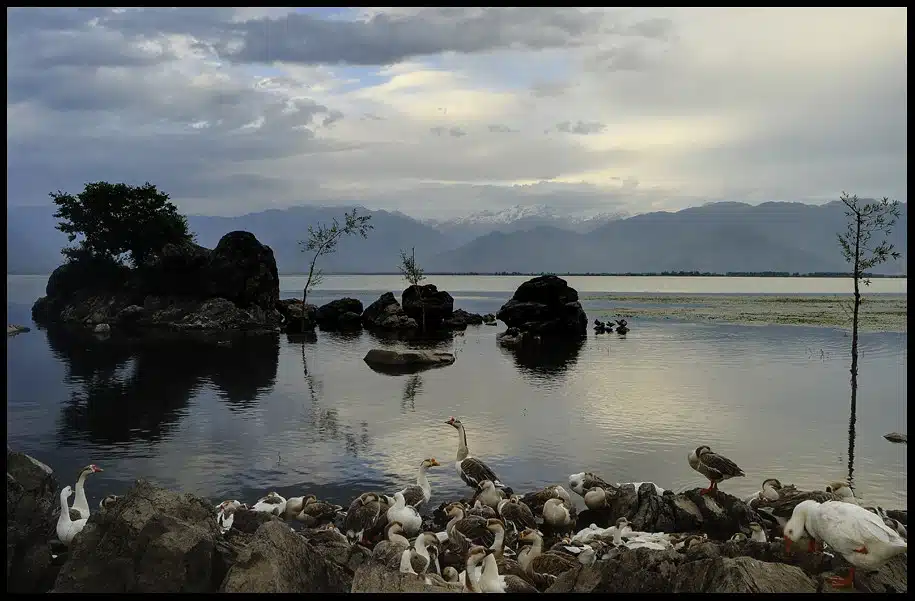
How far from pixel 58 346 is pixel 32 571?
4491cm

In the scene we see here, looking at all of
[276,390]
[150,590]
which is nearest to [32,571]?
[150,590]

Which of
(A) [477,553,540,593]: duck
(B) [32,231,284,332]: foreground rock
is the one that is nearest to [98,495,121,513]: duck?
(A) [477,553,540,593]: duck

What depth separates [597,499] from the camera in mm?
15797

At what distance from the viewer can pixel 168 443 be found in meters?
22.0

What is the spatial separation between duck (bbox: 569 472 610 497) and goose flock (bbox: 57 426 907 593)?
1.0 inches

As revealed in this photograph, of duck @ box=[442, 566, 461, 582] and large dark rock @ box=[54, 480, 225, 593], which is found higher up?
large dark rock @ box=[54, 480, 225, 593]

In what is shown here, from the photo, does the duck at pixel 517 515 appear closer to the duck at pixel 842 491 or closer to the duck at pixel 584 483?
the duck at pixel 584 483

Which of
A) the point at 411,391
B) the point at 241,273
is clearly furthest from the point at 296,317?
the point at 411,391

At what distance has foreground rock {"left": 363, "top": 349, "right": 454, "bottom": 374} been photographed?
40969mm

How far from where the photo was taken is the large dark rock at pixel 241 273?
69.9 metres

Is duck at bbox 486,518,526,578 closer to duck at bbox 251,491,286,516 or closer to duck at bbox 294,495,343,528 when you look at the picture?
duck at bbox 294,495,343,528

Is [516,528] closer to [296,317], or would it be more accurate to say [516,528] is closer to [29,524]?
[29,524]

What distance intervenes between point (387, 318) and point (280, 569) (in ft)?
199
